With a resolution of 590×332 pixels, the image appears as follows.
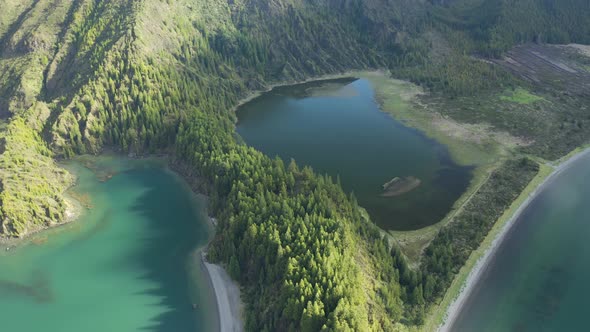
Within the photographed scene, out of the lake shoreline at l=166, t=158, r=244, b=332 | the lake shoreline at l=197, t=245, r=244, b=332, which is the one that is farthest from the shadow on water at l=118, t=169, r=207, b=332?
the lake shoreline at l=197, t=245, r=244, b=332

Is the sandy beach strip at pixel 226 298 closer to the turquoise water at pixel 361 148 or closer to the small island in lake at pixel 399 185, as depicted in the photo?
the turquoise water at pixel 361 148

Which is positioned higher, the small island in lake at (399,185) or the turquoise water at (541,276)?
the small island in lake at (399,185)

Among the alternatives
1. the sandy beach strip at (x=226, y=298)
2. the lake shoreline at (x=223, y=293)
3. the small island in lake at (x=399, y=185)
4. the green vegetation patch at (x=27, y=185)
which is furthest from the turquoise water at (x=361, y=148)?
the green vegetation patch at (x=27, y=185)

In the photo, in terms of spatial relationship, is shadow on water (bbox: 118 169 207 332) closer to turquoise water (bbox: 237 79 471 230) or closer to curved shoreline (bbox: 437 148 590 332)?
turquoise water (bbox: 237 79 471 230)

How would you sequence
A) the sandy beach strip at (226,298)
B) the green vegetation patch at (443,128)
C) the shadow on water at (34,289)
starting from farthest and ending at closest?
the green vegetation patch at (443,128) < the shadow on water at (34,289) < the sandy beach strip at (226,298)

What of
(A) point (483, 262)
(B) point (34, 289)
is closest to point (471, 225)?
(A) point (483, 262)

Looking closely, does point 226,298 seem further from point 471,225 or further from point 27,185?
point 27,185
